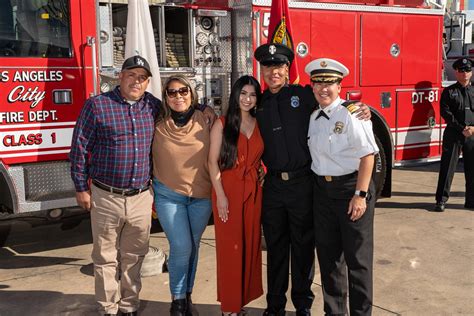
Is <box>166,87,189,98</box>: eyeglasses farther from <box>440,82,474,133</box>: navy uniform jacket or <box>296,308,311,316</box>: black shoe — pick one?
<box>440,82,474,133</box>: navy uniform jacket

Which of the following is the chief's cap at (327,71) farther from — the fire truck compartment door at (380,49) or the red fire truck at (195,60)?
the fire truck compartment door at (380,49)

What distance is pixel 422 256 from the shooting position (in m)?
5.05

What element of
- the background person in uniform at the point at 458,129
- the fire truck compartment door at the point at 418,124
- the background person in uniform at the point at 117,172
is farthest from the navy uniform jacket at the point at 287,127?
the background person in uniform at the point at 458,129

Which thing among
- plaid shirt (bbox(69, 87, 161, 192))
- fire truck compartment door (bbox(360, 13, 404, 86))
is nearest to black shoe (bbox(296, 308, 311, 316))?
plaid shirt (bbox(69, 87, 161, 192))

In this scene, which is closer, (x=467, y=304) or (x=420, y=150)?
(x=467, y=304)

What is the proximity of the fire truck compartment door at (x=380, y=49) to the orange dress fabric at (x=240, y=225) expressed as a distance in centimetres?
316

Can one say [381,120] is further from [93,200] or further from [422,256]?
[93,200]

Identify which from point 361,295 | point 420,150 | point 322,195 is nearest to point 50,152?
point 322,195

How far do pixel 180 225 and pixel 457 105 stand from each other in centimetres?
427

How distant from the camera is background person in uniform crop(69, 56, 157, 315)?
345cm

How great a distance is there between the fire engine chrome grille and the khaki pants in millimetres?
1164

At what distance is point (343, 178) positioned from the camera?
3.27 metres

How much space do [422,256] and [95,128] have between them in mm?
3146

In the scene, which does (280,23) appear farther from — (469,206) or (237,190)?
(469,206)
